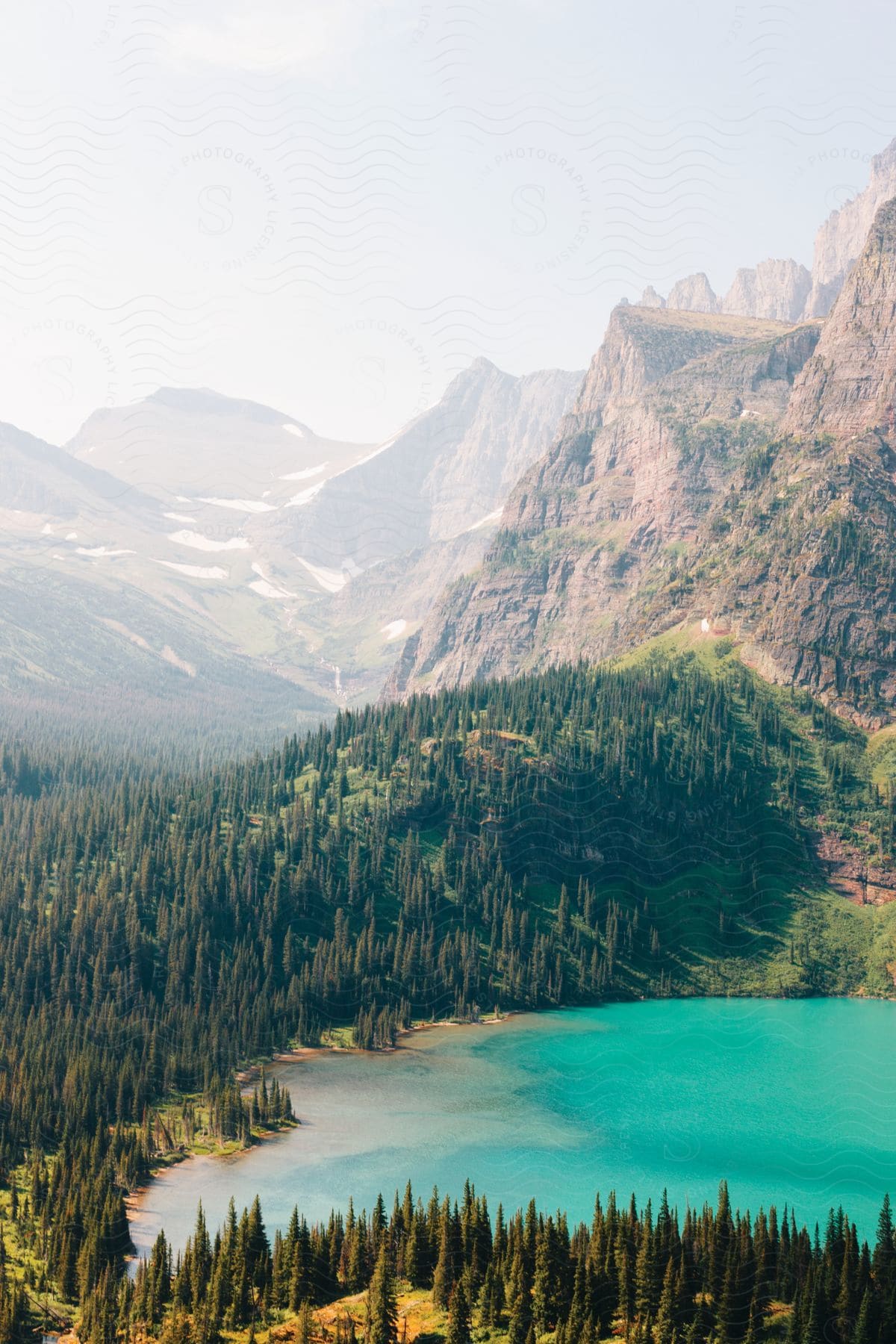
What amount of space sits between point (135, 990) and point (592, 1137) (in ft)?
235

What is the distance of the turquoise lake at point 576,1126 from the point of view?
431 feet

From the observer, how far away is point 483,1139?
489ft

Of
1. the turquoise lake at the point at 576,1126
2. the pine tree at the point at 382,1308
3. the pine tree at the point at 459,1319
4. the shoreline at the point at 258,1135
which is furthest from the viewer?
the turquoise lake at the point at 576,1126

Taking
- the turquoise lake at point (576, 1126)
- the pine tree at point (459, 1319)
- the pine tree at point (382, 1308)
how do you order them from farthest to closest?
1. the turquoise lake at point (576, 1126)
2. the pine tree at point (459, 1319)
3. the pine tree at point (382, 1308)

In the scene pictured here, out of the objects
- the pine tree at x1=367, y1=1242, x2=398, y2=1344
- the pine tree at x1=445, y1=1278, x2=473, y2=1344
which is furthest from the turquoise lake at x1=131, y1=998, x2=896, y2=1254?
the pine tree at x1=367, y1=1242, x2=398, y2=1344

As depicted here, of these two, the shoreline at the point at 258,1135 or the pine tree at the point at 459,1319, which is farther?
the shoreline at the point at 258,1135

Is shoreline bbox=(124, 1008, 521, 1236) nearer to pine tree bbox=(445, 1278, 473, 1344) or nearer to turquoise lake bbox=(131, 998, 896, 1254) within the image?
turquoise lake bbox=(131, 998, 896, 1254)

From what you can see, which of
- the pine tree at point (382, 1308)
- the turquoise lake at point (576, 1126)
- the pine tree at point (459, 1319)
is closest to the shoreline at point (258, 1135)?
the turquoise lake at point (576, 1126)

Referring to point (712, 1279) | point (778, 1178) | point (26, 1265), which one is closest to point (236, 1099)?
point (26, 1265)

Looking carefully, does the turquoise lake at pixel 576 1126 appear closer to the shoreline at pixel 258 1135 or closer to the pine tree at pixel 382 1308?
the shoreline at pixel 258 1135

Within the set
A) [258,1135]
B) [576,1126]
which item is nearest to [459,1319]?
[258,1135]

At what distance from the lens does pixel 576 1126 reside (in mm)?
156875

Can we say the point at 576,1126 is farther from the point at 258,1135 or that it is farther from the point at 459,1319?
the point at 459,1319

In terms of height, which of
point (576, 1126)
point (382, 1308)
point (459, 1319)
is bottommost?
point (576, 1126)
